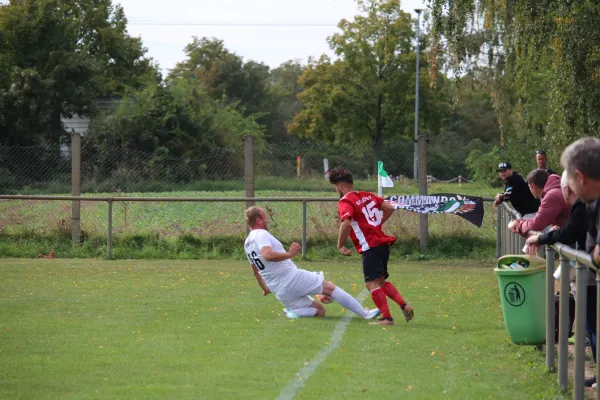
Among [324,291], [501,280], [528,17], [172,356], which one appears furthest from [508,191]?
[172,356]

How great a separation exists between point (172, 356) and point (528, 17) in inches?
385

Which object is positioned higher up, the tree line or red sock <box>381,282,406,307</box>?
the tree line

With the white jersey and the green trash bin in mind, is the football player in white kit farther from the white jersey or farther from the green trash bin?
the green trash bin

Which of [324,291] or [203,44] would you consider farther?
[203,44]

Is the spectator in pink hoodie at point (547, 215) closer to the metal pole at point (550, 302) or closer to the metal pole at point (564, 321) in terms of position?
the metal pole at point (550, 302)

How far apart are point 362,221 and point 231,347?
270 cm

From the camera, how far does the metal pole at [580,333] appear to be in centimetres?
548

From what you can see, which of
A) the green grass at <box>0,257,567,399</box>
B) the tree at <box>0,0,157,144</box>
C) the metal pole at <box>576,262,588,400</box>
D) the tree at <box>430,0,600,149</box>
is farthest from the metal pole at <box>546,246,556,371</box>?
the tree at <box>0,0,157,144</box>

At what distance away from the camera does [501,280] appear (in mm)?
8000

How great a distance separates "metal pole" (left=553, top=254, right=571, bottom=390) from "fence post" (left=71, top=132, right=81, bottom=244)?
15492mm

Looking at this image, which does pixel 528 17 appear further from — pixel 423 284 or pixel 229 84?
pixel 229 84

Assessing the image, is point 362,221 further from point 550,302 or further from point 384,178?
point 384,178

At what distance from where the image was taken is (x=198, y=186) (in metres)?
21.4

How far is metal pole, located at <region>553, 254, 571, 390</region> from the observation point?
243 inches
